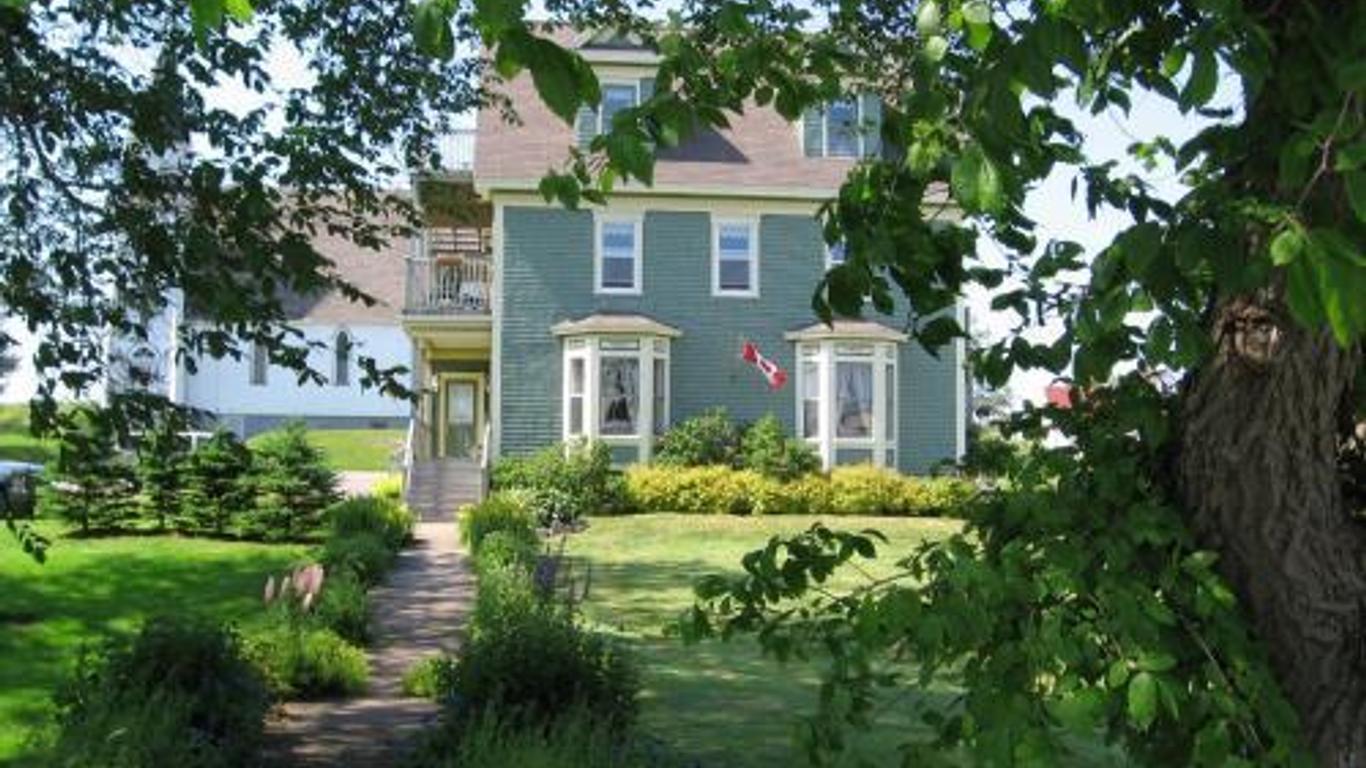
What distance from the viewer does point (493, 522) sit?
20.0 metres

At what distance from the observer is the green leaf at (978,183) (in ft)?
6.49

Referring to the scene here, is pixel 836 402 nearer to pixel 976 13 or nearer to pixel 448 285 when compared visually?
pixel 448 285

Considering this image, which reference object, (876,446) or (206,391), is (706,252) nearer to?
(876,446)

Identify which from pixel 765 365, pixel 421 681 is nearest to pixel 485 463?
pixel 765 365

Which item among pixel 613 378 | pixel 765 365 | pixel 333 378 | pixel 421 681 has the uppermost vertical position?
pixel 333 378

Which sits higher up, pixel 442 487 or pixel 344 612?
pixel 442 487

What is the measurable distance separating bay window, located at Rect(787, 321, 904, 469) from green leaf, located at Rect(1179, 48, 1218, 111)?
2795 centimetres

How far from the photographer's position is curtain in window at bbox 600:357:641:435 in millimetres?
29250

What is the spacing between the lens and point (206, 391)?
2037 inches

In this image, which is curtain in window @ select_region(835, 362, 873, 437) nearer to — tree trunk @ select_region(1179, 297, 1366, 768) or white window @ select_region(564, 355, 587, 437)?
white window @ select_region(564, 355, 587, 437)

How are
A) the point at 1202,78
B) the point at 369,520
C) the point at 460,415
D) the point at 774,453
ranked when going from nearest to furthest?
the point at 1202,78
the point at 369,520
the point at 774,453
the point at 460,415

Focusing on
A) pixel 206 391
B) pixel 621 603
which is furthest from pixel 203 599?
pixel 206 391

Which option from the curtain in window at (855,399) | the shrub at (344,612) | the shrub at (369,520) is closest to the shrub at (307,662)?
the shrub at (344,612)

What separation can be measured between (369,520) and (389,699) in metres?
10.9
